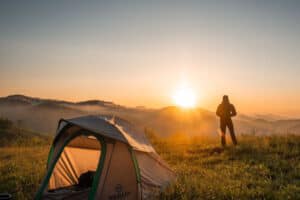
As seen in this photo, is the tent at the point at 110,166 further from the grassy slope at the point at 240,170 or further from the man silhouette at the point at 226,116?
the man silhouette at the point at 226,116

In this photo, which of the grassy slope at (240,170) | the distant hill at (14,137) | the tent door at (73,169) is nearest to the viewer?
the grassy slope at (240,170)

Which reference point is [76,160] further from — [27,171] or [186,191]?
[186,191]

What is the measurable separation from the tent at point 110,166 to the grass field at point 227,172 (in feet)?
1.58

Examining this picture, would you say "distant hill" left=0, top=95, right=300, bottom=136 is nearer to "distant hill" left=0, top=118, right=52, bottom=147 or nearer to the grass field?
"distant hill" left=0, top=118, right=52, bottom=147

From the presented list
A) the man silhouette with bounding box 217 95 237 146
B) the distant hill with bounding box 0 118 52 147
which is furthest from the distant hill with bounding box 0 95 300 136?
the man silhouette with bounding box 217 95 237 146

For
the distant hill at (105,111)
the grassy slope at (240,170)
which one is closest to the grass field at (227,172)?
the grassy slope at (240,170)

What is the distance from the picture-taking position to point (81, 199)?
792cm

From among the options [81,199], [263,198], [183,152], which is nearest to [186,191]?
[263,198]

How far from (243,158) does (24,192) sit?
307 inches

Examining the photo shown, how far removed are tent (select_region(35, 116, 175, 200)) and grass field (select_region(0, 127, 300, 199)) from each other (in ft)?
1.58

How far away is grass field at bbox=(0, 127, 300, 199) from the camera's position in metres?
7.35

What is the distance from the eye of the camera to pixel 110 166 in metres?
7.19

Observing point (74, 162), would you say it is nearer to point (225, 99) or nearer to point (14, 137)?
point (225, 99)

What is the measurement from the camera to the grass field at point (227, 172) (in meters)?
7.35
